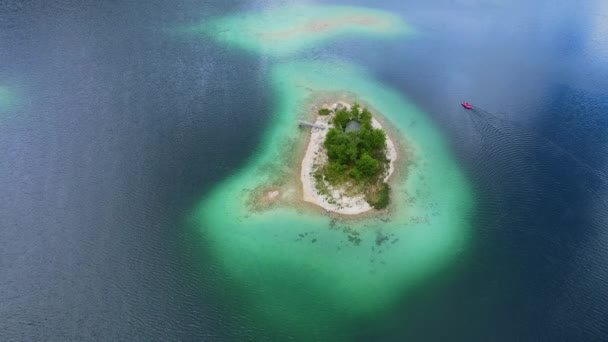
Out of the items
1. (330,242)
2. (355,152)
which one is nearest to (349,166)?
(355,152)

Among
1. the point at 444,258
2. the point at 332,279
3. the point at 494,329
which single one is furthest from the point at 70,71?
the point at 494,329

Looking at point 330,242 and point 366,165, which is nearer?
point 330,242

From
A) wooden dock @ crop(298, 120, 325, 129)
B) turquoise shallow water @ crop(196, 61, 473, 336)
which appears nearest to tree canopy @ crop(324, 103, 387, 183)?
wooden dock @ crop(298, 120, 325, 129)

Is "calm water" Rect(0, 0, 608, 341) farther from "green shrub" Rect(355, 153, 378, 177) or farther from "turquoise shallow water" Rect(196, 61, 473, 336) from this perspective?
"green shrub" Rect(355, 153, 378, 177)

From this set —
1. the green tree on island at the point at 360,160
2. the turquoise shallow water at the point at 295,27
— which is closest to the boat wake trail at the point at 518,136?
the green tree on island at the point at 360,160

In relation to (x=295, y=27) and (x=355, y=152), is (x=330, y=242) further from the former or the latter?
(x=295, y=27)

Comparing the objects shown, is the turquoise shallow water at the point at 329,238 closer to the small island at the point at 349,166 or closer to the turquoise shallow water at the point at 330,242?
the turquoise shallow water at the point at 330,242

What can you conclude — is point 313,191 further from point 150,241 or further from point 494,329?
point 494,329
